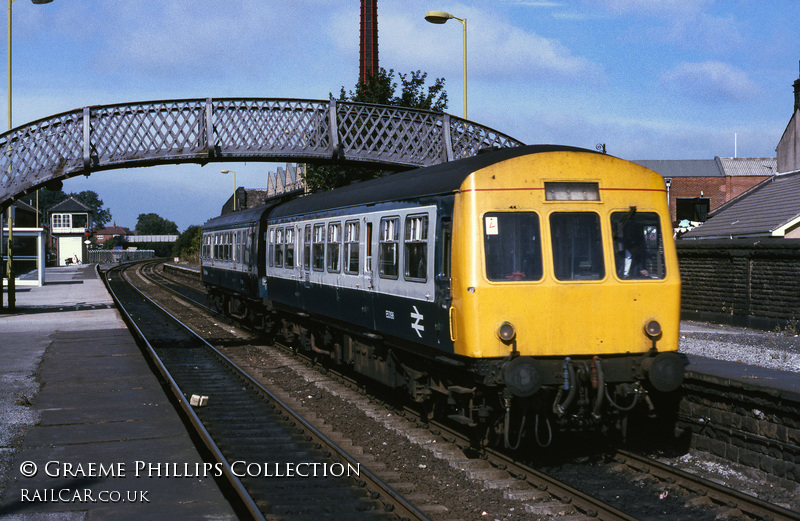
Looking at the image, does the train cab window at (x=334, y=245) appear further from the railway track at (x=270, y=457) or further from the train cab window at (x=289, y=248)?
the train cab window at (x=289, y=248)

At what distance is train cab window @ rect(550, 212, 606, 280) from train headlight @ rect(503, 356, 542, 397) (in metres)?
1.04

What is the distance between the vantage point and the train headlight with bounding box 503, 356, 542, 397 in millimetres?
7801

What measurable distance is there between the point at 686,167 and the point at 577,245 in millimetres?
62165

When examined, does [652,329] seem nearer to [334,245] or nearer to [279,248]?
[334,245]

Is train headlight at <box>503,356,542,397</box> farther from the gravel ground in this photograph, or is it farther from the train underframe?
the gravel ground

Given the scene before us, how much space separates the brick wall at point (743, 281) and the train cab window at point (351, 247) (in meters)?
10.1

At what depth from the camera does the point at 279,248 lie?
56.7 feet

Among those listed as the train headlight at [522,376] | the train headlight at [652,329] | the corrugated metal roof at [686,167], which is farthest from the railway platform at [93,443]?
the corrugated metal roof at [686,167]

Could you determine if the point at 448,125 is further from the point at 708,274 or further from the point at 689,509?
the point at 689,509

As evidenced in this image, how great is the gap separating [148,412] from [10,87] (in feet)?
68.6

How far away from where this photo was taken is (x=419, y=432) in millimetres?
10125

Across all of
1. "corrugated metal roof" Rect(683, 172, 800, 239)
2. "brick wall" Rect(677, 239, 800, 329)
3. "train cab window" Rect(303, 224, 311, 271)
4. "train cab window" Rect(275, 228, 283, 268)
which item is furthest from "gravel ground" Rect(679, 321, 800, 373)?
"train cab window" Rect(275, 228, 283, 268)

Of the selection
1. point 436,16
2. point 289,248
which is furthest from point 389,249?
point 436,16

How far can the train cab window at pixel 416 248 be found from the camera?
30.7ft
